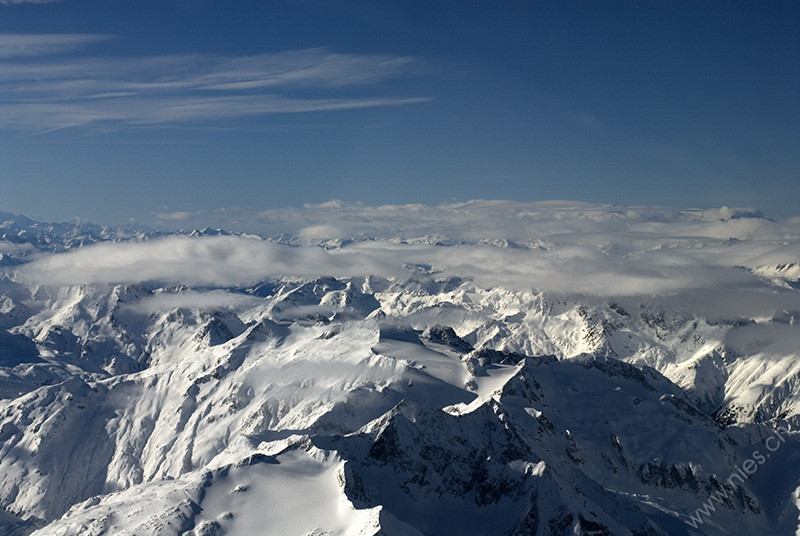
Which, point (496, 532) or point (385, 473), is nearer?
point (496, 532)

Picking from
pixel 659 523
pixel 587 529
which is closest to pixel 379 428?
pixel 587 529

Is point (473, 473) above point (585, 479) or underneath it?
above

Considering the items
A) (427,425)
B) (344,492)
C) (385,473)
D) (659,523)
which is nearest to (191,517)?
(344,492)

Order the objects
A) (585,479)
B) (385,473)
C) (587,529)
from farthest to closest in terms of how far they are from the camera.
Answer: (585,479) < (385,473) < (587,529)

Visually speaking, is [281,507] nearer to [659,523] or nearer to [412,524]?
[412,524]

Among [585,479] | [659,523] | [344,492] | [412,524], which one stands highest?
[344,492]

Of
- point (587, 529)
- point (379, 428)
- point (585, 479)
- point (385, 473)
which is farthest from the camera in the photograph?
point (585, 479)

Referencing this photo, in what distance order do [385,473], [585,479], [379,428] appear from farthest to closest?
1. [585,479]
2. [379,428]
3. [385,473]

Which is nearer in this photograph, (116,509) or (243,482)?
(243,482)

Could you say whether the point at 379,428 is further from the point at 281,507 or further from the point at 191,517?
the point at 191,517
